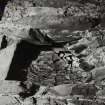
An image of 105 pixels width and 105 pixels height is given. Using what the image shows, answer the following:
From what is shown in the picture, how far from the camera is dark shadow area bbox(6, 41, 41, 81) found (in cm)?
150

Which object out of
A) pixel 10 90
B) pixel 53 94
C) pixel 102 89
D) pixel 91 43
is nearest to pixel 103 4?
pixel 91 43

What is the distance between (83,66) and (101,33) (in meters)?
0.23

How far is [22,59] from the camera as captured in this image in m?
1.54

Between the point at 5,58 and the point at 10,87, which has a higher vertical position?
the point at 5,58

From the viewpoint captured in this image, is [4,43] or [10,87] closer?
[10,87]

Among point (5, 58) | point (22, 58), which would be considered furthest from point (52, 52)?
point (5, 58)

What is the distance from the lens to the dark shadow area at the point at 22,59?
150cm

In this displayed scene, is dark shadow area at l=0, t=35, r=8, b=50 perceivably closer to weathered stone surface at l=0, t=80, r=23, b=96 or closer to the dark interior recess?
the dark interior recess

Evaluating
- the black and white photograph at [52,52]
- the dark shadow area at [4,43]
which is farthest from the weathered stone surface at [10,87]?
the dark shadow area at [4,43]

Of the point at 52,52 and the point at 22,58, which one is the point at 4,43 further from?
the point at 52,52

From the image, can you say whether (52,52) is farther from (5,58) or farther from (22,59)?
(5,58)

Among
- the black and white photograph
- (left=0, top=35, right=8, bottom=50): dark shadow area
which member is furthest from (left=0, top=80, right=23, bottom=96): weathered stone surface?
(left=0, top=35, right=8, bottom=50): dark shadow area

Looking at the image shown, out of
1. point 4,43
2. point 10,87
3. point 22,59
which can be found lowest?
point 10,87

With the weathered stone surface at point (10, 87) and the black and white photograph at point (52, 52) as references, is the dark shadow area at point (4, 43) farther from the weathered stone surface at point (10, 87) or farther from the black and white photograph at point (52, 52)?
the weathered stone surface at point (10, 87)
